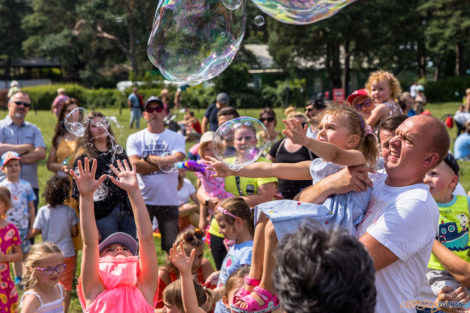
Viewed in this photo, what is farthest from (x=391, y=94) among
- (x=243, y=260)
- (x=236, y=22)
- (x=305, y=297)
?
(x=305, y=297)

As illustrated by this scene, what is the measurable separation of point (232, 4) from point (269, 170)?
4.88 feet

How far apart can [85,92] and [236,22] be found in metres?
33.0

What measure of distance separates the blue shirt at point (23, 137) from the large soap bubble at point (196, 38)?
10.2ft

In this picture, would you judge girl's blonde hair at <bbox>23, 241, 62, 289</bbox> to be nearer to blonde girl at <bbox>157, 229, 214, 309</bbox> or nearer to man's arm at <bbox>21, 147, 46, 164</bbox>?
blonde girl at <bbox>157, 229, 214, 309</bbox>

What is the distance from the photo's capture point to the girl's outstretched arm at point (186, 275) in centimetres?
319

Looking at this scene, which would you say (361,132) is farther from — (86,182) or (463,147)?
(463,147)

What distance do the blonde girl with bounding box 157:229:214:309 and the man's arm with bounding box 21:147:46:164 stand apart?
8.60 ft

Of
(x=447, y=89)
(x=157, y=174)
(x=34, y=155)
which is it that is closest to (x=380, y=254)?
(x=157, y=174)

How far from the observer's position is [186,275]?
3.23 metres

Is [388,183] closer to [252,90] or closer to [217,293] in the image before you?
[217,293]

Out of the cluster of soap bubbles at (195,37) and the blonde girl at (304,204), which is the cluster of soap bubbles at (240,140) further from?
the blonde girl at (304,204)

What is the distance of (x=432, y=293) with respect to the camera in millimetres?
3146

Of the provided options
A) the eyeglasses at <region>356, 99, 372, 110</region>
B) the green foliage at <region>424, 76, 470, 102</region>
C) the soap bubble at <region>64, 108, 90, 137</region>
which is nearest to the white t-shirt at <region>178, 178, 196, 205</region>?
the soap bubble at <region>64, 108, 90, 137</region>

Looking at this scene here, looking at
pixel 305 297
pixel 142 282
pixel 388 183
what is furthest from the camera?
pixel 142 282
